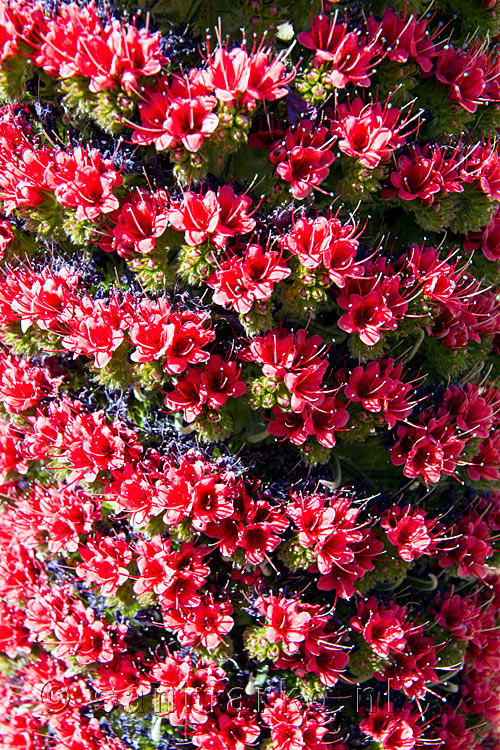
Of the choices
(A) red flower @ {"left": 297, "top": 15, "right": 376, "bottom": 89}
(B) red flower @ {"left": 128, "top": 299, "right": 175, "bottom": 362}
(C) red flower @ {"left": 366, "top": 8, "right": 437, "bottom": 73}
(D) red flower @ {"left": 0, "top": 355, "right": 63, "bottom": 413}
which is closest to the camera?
(B) red flower @ {"left": 128, "top": 299, "right": 175, "bottom": 362}

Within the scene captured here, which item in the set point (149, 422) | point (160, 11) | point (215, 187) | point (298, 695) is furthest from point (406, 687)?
point (160, 11)

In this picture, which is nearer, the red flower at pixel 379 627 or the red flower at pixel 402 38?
the red flower at pixel 402 38

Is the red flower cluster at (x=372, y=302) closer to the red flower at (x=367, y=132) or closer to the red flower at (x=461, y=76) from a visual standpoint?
the red flower at (x=367, y=132)

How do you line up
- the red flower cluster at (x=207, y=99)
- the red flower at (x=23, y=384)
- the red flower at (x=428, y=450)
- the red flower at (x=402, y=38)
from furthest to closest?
the red flower at (x=23, y=384), the red flower at (x=428, y=450), the red flower at (x=402, y=38), the red flower cluster at (x=207, y=99)

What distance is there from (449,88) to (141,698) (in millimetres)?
4130

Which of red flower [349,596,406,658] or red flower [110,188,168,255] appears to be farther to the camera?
red flower [349,596,406,658]

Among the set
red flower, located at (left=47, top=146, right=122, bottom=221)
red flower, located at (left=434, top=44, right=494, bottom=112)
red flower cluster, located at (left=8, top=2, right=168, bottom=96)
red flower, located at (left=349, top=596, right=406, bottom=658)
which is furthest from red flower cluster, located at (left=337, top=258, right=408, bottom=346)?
red flower, located at (left=349, top=596, right=406, bottom=658)

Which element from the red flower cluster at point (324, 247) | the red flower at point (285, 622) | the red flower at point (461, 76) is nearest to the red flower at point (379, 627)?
the red flower at point (285, 622)

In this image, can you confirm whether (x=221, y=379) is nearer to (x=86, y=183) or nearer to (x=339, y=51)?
(x=86, y=183)

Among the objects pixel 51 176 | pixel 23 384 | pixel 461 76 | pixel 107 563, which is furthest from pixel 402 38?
pixel 107 563

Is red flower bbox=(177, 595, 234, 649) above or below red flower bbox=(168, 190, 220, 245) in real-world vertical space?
below

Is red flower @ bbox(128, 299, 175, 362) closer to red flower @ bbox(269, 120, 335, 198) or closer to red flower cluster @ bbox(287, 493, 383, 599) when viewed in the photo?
red flower @ bbox(269, 120, 335, 198)

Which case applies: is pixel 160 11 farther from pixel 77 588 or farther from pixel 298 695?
pixel 298 695

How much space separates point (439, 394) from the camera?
12.5 ft
